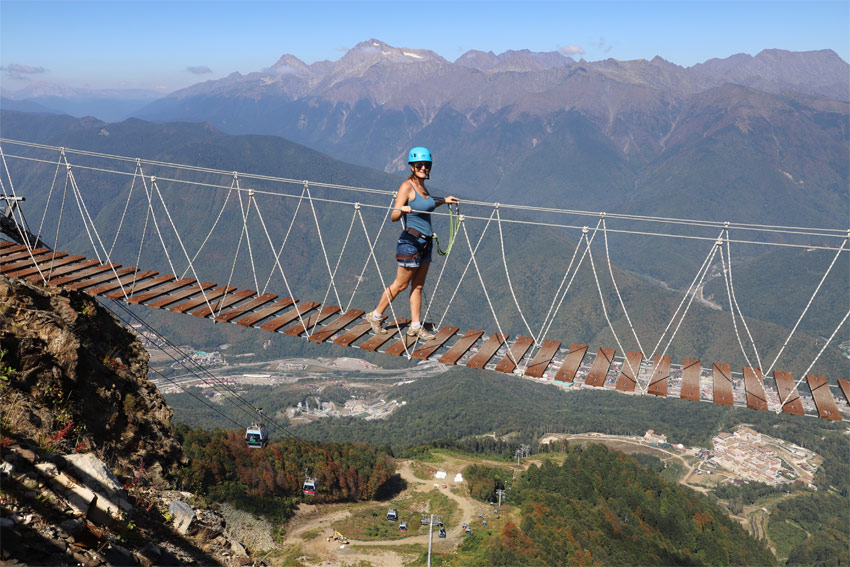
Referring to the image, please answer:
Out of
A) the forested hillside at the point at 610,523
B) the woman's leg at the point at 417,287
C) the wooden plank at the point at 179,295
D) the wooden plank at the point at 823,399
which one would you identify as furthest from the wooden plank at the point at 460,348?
the forested hillside at the point at 610,523

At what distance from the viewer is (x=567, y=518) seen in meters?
42.2

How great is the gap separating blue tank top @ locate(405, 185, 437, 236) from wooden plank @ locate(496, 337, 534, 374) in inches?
93.8

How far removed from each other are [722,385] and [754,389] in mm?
443

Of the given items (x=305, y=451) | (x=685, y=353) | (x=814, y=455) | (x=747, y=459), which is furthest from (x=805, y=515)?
(x=305, y=451)

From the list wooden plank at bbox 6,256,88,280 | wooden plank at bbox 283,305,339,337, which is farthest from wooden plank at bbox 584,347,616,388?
wooden plank at bbox 6,256,88,280

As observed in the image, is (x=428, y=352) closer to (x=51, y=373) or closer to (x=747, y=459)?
(x=51, y=373)

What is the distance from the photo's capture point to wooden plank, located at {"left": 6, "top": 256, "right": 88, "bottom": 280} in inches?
414

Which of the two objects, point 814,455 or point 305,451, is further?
point 814,455

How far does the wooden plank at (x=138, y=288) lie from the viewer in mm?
10004

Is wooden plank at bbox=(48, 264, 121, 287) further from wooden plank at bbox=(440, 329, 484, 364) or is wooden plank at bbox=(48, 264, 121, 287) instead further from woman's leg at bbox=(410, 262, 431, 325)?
wooden plank at bbox=(440, 329, 484, 364)

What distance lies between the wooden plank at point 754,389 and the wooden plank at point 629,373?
5.09ft

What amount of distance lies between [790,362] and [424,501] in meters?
137

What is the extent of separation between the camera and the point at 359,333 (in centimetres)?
963

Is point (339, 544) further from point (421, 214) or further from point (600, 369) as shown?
point (421, 214)
